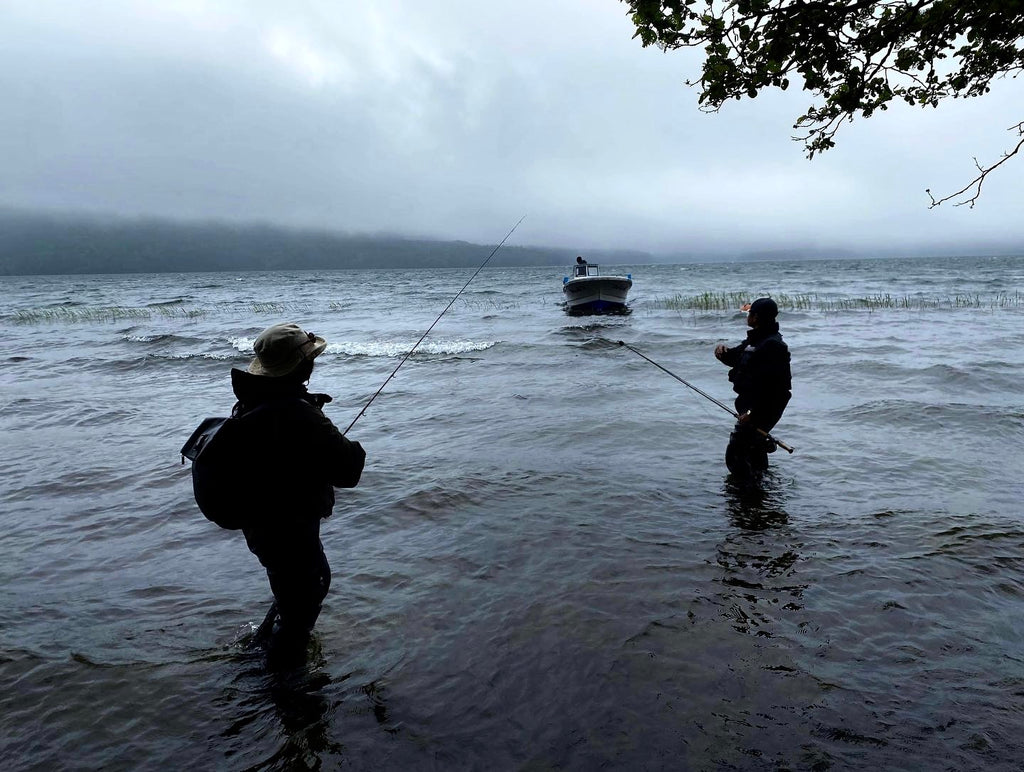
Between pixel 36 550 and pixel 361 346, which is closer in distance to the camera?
pixel 36 550

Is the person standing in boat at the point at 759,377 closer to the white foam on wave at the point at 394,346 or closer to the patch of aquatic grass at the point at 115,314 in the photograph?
the white foam on wave at the point at 394,346

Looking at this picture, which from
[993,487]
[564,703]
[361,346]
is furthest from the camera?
[361,346]

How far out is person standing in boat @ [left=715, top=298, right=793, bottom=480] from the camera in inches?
268

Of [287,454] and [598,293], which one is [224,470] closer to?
[287,454]

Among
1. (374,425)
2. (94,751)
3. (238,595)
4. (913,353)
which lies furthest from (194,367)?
(913,353)

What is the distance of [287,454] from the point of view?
11.1ft

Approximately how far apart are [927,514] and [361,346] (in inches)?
792

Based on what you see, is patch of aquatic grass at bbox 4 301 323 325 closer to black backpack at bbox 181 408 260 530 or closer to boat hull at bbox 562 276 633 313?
boat hull at bbox 562 276 633 313

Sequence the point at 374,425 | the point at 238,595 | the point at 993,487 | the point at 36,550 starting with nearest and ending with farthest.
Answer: the point at 238,595, the point at 36,550, the point at 993,487, the point at 374,425

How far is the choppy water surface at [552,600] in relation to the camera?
351 cm

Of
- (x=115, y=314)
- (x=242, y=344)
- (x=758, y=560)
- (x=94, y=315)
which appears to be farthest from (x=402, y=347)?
(x=94, y=315)

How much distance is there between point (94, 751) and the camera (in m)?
3.47

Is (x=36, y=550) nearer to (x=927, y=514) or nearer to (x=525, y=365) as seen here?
(x=927, y=514)

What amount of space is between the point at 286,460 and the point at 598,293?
3043 centimetres
